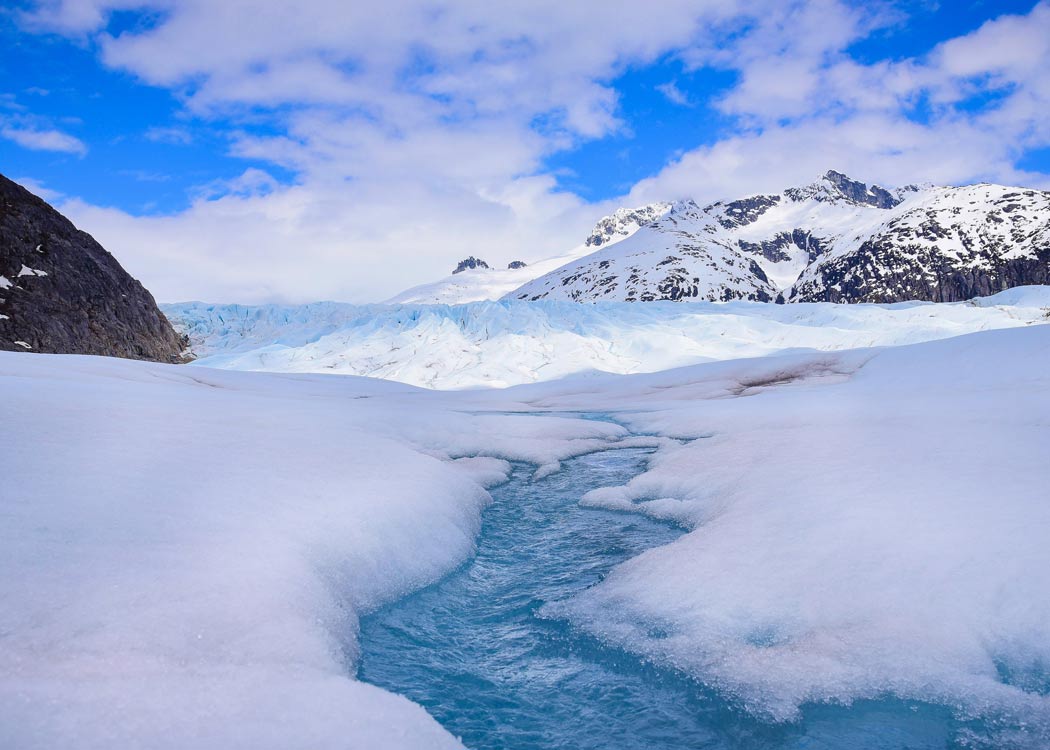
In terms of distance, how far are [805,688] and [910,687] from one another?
54 centimetres

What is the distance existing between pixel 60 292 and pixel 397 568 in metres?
28.3

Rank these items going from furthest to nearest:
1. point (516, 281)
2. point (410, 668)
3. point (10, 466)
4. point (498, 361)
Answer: point (516, 281) < point (498, 361) < point (10, 466) < point (410, 668)

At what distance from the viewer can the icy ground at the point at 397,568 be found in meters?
2.79

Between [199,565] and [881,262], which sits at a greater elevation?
[881,262]

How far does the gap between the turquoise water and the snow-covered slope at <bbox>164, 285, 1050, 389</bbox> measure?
81.7 feet

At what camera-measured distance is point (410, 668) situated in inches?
153

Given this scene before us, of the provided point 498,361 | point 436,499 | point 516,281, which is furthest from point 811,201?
point 436,499

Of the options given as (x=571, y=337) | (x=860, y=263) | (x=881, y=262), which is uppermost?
(x=860, y=263)

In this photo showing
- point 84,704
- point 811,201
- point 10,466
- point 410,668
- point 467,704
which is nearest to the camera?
point 84,704

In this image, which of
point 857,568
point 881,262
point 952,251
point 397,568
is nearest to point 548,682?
point 397,568

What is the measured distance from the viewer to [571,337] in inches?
1436

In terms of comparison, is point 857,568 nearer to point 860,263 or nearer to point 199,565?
point 199,565

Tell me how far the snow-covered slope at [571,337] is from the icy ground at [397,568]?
23.8 metres

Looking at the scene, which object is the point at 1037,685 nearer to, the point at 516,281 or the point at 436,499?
the point at 436,499
